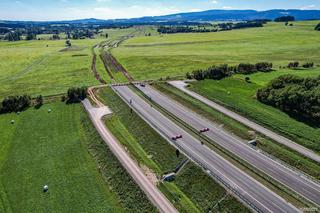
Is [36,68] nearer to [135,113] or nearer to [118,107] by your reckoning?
[118,107]

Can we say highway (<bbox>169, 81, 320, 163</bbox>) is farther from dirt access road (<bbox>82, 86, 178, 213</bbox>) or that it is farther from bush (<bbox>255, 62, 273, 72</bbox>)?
bush (<bbox>255, 62, 273, 72</bbox>)

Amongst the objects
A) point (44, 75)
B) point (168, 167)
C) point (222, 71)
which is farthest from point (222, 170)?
point (44, 75)

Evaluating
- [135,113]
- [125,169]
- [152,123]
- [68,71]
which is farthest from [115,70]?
[125,169]

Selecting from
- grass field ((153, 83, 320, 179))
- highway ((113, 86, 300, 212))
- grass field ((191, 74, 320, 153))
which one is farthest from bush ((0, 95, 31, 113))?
grass field ((191, 74, 320, 153))

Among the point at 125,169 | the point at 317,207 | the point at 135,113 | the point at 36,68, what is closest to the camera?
the point at 317,207

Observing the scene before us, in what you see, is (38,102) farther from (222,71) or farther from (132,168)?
(222,71)
